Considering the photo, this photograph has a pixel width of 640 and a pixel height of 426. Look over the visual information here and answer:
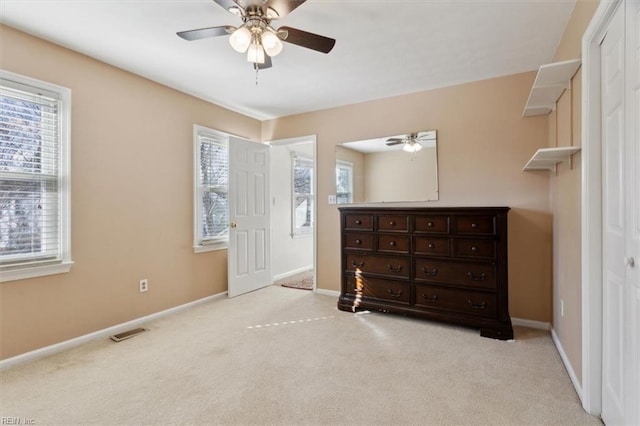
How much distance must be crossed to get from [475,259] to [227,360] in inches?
88.4

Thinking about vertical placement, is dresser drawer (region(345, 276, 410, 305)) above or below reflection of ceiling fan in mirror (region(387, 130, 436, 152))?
below

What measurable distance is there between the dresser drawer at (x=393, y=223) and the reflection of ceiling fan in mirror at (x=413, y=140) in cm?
91

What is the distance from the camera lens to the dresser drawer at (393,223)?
3164 mm

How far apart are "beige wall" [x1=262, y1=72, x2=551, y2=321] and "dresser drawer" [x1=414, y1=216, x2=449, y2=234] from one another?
20.4 inches

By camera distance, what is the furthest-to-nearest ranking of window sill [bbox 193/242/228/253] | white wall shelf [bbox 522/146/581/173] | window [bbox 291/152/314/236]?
window [bbox 291/152/314/236]
window sill [bbox 193/242/228/253]
white wall shelf [bbox 522/146/581/173]

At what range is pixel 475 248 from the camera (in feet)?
9.28

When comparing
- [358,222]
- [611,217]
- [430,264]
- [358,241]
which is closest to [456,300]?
[430,264]

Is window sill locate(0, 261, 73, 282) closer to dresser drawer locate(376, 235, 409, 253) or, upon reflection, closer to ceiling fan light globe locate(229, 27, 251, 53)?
ceiling fan light globe locate(229, 27, 251, 53)

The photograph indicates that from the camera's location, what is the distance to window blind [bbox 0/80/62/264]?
2.29m

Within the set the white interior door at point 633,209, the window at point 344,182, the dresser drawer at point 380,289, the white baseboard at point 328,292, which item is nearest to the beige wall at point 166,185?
the window at point 344,182

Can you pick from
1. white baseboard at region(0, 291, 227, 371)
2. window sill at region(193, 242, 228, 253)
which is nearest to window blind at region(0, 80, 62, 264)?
white baseboard at region(0, 291, 227, 371)

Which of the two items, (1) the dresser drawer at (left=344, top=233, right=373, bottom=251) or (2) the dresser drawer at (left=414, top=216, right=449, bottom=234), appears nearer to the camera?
(2) the dresser drawer at (left=414, top=216, right=449, bottom=234)

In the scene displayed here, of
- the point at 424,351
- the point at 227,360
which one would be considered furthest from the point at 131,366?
the point at 424,351

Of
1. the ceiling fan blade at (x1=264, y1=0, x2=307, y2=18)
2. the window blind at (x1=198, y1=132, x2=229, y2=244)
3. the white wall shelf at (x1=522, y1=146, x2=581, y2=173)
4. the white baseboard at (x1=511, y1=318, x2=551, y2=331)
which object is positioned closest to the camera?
the ceiling fan blade at (x1=264, y1=0, x2=307, y2=18)
